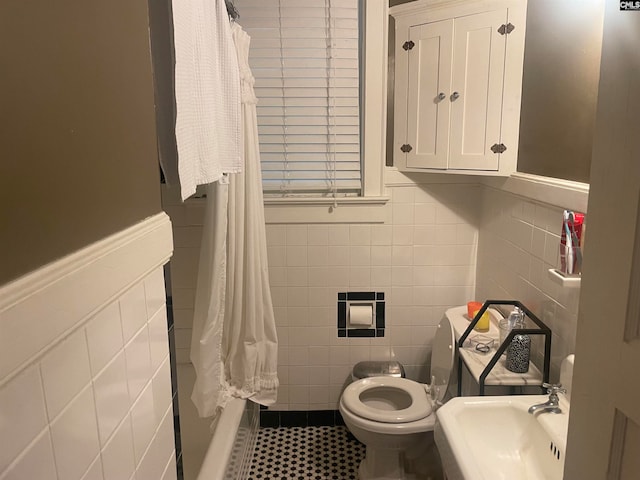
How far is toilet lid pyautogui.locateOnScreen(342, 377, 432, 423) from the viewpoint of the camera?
2.20 m

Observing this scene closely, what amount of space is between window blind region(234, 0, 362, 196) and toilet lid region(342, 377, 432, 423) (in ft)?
3.18

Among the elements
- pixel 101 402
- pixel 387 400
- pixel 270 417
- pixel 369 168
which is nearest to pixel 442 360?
pixel 387 400

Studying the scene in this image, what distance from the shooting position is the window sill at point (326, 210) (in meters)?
2.55

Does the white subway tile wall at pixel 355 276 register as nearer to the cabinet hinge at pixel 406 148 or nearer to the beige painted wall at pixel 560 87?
the cabinet hinge at pixel 406 148

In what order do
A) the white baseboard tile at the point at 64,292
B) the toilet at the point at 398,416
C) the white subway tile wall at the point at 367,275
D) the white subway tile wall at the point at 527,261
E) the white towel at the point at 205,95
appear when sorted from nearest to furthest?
the white baseboard tile at the point at 64,292
the white towel at the point at 205,95
the white subway tile wall at the point at 527,261
the toilet at the point at 398,416
the white subway tile wall at the point at 367,275

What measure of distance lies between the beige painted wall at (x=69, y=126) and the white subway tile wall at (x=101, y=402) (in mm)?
134

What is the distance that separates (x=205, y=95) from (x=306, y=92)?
3.70 feet

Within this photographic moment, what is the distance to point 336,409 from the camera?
2.80 metres

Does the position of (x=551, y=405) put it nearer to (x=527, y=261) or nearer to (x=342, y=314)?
(x=527, y=261)

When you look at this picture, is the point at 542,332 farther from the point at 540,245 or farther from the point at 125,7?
the point at 125,7

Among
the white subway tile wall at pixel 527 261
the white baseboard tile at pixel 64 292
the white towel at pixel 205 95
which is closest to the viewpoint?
the white baseboard tile at pixel 64 292

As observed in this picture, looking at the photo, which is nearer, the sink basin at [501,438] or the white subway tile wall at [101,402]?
the white subway tile wall at [101,402]

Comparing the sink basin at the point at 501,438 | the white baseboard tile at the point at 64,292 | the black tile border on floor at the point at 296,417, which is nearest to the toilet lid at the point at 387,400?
the black tile border on floor at the point at 296,417

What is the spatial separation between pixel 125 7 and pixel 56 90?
0.99 feet
